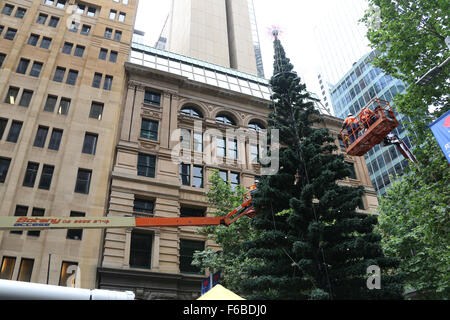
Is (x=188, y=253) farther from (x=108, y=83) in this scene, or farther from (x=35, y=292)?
(x=35, y=292)

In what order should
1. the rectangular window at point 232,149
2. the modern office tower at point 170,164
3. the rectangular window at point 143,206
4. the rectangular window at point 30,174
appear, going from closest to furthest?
the modern office tower at point 170,164 < the rectangular window at point 30,174 < the rectangular window at point 143,206 < the rectangular window at point 232,149

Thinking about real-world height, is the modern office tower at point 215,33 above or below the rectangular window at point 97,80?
above

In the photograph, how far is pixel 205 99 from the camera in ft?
115

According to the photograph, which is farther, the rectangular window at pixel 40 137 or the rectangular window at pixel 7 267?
the rectangular window at pixel 40 137

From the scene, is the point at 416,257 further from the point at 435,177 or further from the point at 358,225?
the point at 358,225

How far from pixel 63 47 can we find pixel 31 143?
1168cm

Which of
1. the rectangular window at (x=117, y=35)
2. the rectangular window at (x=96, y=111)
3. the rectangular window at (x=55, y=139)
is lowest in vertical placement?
the rectangular window at (x=55, y=139)

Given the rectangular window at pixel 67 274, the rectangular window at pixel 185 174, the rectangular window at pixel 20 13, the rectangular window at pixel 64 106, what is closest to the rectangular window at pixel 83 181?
the rectangular window at pixel 67 274

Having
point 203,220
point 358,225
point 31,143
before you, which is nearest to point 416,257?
point 358,225

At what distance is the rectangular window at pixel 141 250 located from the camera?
23.7m

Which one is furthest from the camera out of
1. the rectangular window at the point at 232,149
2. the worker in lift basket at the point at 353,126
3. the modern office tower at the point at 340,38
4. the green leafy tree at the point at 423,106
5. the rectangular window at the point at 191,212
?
the modern office tower at the point at 340,38

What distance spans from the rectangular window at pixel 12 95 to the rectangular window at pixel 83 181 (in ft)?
27.4

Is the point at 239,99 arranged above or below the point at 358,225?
above

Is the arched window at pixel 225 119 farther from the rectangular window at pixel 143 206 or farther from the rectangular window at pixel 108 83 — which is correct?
the rectangular window at pixel 143 206
